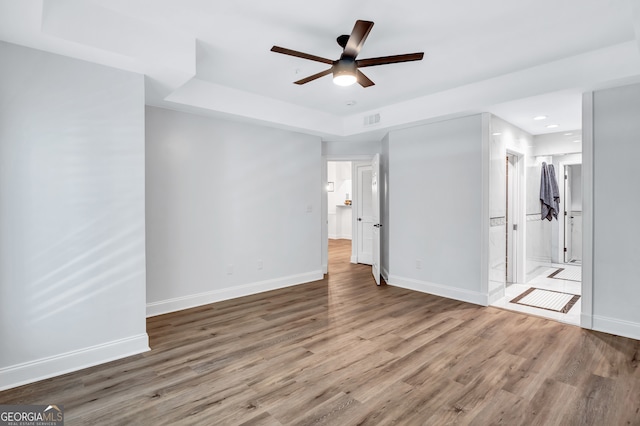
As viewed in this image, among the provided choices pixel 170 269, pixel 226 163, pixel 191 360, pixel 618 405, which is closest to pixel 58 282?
pixel 191 360

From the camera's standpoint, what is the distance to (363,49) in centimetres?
308

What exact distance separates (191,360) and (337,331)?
1393mm

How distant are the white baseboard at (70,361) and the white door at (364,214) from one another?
4760 mm

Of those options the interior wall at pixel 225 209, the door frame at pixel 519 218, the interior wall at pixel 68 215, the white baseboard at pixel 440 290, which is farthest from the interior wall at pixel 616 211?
the interior wall at pixel 68 215

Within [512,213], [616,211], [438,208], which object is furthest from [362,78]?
[512,213]

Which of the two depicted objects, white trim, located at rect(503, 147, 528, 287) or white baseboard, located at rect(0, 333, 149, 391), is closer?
white baseboard, located at rect(0, 333, 149, 391)

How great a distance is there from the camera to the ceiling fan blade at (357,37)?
2197mm

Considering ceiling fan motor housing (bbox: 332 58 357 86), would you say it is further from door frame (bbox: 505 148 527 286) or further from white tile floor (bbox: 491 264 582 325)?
door frame (bbox: 505 148 527 286)

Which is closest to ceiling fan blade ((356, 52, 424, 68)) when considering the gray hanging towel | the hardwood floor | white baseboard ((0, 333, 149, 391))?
the hardwood floor

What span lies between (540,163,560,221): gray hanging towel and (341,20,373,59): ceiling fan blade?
17.1 feet

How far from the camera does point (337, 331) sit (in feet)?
11.1

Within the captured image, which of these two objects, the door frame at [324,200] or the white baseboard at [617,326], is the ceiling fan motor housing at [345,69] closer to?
the door frame at [324,200]

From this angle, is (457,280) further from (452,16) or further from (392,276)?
(452,16)

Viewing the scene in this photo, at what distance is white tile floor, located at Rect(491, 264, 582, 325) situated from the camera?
12.5 feet
